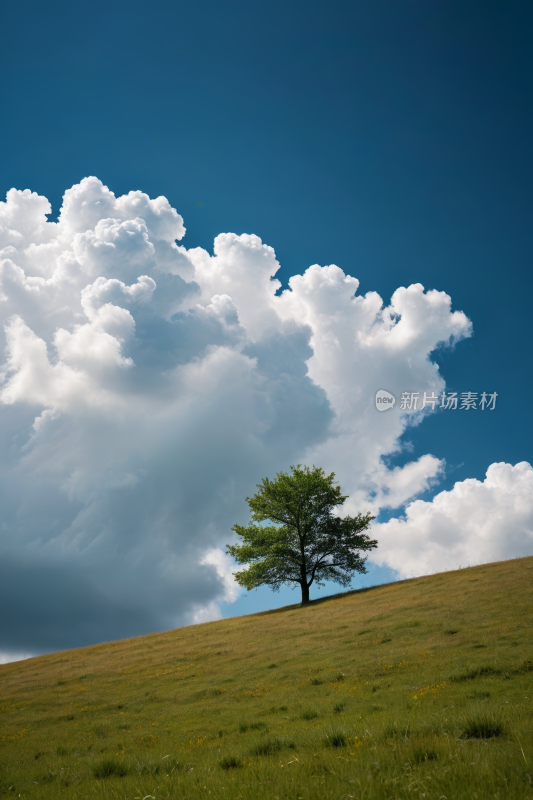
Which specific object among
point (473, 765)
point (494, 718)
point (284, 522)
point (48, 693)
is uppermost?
point (284, 522)

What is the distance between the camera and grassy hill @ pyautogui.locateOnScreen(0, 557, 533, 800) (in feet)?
17.5

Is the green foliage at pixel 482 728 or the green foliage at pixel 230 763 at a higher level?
the green foliage at pixel 482 728

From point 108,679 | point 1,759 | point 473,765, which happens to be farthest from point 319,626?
point 473,765

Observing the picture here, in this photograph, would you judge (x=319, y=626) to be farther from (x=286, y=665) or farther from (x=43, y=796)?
(x=43, y=796)

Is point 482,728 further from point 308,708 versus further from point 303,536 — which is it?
point 303,536

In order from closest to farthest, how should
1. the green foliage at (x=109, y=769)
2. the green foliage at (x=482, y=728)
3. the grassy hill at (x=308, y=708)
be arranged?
the grassy hill at (x=308, y=708) → the green foliage at (x=482, y=728) → the green foliage at (x=109, y=769)

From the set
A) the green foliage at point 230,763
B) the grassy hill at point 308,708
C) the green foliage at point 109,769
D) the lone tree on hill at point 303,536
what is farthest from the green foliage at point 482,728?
the lone tree on hill at point 303,536

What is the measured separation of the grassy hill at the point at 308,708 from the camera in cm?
534

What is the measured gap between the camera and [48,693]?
24594mm

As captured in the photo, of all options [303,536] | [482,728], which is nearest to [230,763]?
[482,728]

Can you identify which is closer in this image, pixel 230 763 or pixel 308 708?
pixel 230 763

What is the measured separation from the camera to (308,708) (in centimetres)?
1304

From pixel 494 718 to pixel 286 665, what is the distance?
640 inches

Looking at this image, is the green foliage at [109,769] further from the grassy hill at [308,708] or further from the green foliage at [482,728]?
the green foliage at [482,728]
